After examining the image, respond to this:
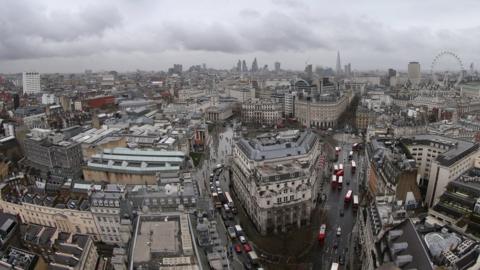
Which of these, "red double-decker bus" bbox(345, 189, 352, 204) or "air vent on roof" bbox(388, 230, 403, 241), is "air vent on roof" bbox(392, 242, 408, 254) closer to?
"air vent on roof" bbox(388, 230, 403, 241)

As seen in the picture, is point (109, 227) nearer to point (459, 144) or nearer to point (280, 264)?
point (280, 264)

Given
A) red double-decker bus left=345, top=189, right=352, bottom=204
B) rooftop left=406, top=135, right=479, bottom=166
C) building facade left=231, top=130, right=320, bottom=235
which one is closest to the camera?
building facade left=231, top=130, right=320, bottom=235

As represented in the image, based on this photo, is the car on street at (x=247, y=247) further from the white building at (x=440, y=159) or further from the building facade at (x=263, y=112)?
the building facade at (x=263, y=112)

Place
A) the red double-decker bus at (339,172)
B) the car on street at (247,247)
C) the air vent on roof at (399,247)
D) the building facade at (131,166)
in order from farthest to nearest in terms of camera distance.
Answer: the red double-decker bus at (339,172), the building facade at (131,166), the car on street at (247,247), the air vent on roof at (399,247)

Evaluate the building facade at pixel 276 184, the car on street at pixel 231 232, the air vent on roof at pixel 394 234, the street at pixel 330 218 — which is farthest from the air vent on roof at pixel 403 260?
the car on street at pixel 231 232

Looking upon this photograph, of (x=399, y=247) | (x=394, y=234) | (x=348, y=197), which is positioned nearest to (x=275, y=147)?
(x=348, y=197)

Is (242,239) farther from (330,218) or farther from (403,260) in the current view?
(403,260)

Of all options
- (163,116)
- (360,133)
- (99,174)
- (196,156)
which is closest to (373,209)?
(99,174)

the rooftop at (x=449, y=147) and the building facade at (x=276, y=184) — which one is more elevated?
the rooftop at (x=449, y=147)

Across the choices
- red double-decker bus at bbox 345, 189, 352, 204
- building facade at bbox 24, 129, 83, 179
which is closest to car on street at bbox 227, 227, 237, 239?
red double-decker bus at bbox 345, 189, 352, 204

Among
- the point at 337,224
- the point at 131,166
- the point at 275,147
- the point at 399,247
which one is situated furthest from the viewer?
the point at 131,166
